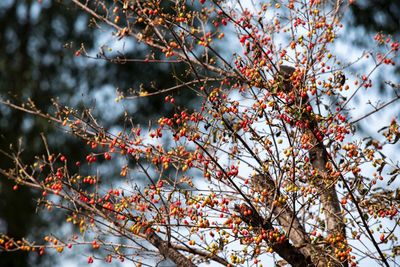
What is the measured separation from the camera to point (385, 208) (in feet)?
12.6

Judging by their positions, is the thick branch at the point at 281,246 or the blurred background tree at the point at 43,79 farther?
the blurred background tree at the point at 43,79

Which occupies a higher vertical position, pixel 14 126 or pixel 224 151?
pixel 14 126

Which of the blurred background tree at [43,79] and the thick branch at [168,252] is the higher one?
the blurred background tree at [43,79]

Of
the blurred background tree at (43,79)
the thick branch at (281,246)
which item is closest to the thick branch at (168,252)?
the thick branch at (281,246)

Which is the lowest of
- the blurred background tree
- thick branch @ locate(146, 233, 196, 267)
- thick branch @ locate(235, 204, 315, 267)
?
thick branch @ locate(146, 233, 196, 267)

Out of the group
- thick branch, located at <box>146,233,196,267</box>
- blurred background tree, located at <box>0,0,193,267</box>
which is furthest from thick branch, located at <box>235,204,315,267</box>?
blurred background tree, located at <box>0,0,193,267</box>

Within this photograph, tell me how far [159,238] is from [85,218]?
62 cm

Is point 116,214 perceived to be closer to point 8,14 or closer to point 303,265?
point 303,265

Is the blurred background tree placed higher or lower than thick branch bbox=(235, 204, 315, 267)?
higher

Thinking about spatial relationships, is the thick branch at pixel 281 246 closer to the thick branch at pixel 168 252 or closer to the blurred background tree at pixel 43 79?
the thick branch at pixel 168 252

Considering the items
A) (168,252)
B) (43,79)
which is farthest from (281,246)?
(43,79)

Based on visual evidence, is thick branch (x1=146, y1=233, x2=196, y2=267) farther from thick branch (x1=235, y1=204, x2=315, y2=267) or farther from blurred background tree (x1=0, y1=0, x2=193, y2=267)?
blurred background tree (x1=0, y1=0, x2=193, y2=267)

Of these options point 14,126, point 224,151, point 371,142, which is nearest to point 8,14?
point 14,126

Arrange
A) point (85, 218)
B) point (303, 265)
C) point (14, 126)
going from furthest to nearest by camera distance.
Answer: point (14, 126)
point (85, 218)
point (303, 265)
